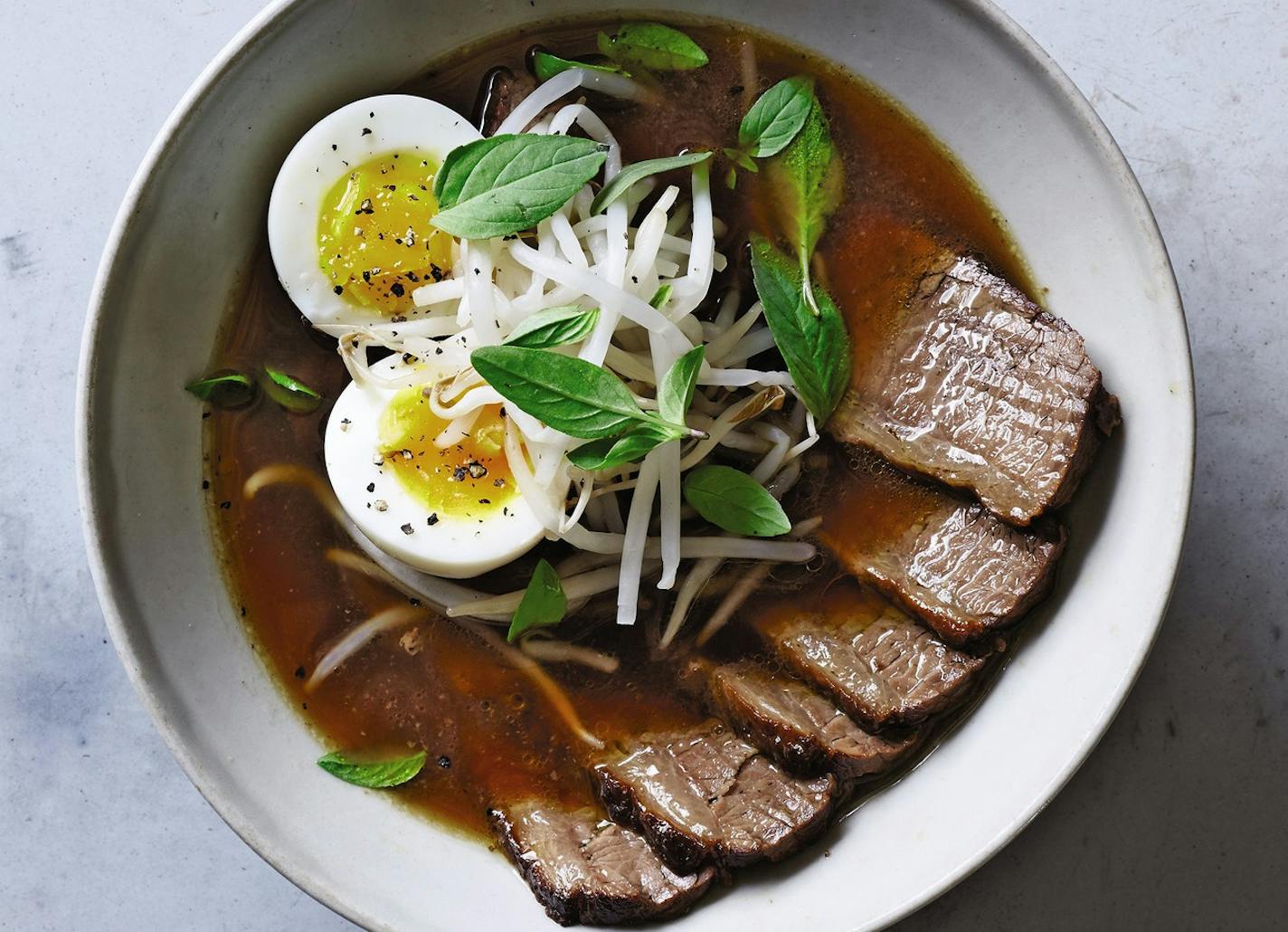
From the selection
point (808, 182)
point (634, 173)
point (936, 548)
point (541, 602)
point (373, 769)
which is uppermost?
point (808, 182)

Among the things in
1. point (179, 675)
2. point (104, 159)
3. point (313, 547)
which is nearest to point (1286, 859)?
point (313, 547)

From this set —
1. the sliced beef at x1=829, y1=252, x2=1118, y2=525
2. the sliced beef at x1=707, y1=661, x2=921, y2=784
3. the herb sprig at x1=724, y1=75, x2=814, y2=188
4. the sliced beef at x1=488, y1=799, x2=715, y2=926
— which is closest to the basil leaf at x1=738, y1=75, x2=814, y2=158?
the herb sprig at x1=724, y1=75, x2=814, y2=188

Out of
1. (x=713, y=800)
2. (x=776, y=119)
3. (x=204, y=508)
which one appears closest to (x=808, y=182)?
(x=776, y=119)

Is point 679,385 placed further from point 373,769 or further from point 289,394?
point 373,769

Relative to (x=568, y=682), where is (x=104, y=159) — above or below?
above

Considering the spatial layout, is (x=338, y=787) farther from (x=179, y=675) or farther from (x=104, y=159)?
(x=104, y=159)

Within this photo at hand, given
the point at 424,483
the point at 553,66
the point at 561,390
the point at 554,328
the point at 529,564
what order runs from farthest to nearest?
the point at 529,564 < the point at 553,66 < the point at 424,483 < the point at 554,328 < the point at 561,390

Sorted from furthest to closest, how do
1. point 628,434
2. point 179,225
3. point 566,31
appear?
point 566,31 < point 179,225 < point 628,434
